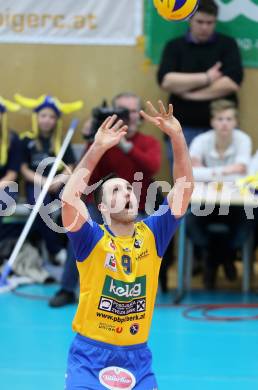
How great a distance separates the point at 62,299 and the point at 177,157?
11.0 ft

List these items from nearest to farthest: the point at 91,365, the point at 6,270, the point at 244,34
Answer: the point at 91,365
the point at 6,270
the point at 244,34

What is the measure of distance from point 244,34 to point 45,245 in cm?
307

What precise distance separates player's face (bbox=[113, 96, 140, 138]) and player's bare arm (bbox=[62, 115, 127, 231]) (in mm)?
3376

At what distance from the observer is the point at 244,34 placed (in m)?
8.42

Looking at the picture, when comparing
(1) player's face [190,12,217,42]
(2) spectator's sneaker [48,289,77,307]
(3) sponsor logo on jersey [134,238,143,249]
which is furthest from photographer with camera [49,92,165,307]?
Result: (3) sponsor logo on jersey [134,238,143,249]

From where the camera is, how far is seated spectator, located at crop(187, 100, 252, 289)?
7262 mm

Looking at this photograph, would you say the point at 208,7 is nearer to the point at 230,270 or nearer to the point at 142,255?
the point at 230,270

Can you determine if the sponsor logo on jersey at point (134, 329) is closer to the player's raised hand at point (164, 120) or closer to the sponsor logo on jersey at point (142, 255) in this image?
the sponsor logo on jersey at point (142, 255)

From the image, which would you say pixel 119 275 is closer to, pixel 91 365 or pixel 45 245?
pixel 91 365

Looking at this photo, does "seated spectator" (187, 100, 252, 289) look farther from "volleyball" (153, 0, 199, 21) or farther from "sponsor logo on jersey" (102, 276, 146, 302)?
"sponsor logo on jersey" (102, 276, 146, 302)

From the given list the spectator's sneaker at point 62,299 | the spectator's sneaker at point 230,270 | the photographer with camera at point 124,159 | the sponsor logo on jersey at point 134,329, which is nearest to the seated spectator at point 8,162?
the photographer with camera at point 124,159

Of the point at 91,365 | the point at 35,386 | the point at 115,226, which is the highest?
the point at 115,226

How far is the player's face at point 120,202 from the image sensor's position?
3719mm

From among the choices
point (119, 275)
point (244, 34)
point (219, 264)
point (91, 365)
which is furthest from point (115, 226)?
point (244, 34)
